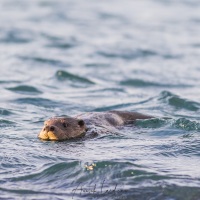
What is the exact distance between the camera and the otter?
452 inches

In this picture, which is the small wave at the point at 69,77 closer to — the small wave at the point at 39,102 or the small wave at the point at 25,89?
the small wave at the point at 25,89

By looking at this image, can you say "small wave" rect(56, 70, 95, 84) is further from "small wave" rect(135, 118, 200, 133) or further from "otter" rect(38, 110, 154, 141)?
"small wave" rect(135, 118, 200, 133)

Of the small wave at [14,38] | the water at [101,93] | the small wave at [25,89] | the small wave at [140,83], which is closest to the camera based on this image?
the water at [101,93]

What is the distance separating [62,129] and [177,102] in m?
4.73

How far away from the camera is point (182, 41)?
1017 inches

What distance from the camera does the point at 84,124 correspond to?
12.0 metres

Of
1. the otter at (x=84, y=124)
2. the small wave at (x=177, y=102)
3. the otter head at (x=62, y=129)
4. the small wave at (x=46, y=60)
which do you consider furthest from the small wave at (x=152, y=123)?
the small wave at (x=46, y=60)

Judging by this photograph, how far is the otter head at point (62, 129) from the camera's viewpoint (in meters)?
11.4

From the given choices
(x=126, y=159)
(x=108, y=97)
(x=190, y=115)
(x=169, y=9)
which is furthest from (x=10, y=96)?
(x=169, y=9)

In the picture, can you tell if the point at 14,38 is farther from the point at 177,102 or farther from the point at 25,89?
the point at 177,102

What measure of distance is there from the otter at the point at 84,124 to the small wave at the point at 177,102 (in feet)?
6.82

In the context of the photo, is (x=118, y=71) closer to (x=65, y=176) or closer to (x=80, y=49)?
(x=80, y=49)

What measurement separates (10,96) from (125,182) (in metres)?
7.59

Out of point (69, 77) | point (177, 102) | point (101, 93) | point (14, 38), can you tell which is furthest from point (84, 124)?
point (14, 38)
